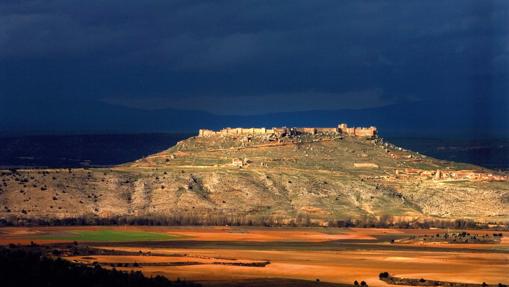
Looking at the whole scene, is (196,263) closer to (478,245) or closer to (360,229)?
(478,245)

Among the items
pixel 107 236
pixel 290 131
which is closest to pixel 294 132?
pixel 290 131

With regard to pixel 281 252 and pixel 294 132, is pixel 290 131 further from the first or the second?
pixel 281 252

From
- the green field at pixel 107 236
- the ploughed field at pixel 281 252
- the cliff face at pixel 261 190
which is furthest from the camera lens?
the cliff face at pixel 261 190

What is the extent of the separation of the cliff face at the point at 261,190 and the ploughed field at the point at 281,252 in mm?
9544

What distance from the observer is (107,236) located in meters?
103

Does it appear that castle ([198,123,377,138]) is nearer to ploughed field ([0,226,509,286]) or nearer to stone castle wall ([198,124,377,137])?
stone castle wall ([198,124,377,137])

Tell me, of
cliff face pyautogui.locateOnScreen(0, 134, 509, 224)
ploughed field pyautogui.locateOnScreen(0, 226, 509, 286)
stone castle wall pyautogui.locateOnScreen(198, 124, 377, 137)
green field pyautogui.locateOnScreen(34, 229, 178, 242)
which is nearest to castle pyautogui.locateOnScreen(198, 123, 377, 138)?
stone castle wall pyautogui.locateOnScreen(198, 124, 377, 137)

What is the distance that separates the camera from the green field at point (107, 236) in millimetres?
100275

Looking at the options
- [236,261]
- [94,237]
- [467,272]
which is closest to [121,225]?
[94,237]

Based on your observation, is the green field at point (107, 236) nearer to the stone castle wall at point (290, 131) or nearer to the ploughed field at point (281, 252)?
the ploughed field at point (281, 252)

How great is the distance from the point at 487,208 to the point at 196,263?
53508 millimetres

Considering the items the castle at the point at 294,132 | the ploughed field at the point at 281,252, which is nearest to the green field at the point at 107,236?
the ploughed field at the point at 281,252

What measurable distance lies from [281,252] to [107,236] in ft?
60.8

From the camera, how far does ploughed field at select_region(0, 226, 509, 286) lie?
77.5 metres
